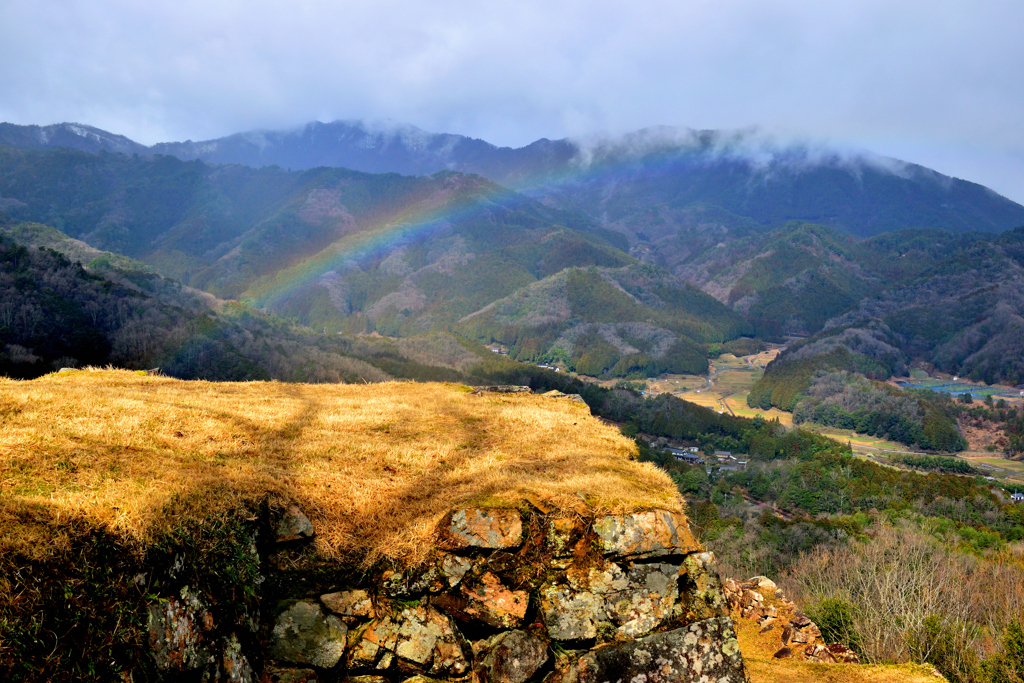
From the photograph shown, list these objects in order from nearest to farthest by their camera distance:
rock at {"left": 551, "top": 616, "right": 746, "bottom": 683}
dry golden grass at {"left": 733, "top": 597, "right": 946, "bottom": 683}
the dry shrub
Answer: rock at {"left": 551, "top": 616, "right": 746, "bottom": 683}
dry golden grass at {"left": 733, "top": 597, "right": 946, "bottom": 683}
the dry shrub

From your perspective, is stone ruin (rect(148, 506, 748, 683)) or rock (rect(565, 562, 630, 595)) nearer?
stone ruin (rect(148, 506, 748, 683))

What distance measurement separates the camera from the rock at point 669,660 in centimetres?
935

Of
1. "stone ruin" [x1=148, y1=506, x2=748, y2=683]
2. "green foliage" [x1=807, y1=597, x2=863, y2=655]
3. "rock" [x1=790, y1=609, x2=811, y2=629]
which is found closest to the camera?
"stone ruin" [x1=148, y1=506, x2=748, y2=683]

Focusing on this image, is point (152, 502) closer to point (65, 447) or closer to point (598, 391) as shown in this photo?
point (65, 447)

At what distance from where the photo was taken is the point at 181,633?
25.6 ft

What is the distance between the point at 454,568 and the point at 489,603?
89 cm

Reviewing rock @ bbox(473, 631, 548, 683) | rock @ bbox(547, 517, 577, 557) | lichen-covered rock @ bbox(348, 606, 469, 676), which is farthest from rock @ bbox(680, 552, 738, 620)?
lichen-covered rock @ bbox(348, 606, 469, 676)

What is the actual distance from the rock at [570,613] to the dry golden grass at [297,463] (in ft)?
5.43

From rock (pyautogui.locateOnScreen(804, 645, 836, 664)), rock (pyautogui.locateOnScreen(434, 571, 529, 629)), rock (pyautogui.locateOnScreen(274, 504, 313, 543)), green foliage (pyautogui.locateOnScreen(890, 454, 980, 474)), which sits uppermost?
rock (pyautogui.locateOnScreen(274, 504, 313, 543))

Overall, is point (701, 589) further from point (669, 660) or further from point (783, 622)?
point (783, 622)

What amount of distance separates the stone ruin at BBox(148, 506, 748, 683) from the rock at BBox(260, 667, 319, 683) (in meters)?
0.02

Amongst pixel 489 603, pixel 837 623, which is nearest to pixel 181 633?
pixel 489 603

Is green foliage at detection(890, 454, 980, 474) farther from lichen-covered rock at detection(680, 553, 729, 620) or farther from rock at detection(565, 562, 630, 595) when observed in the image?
rock at detection(565, 562, 630, 595)

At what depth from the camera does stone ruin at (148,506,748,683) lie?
945 cm
